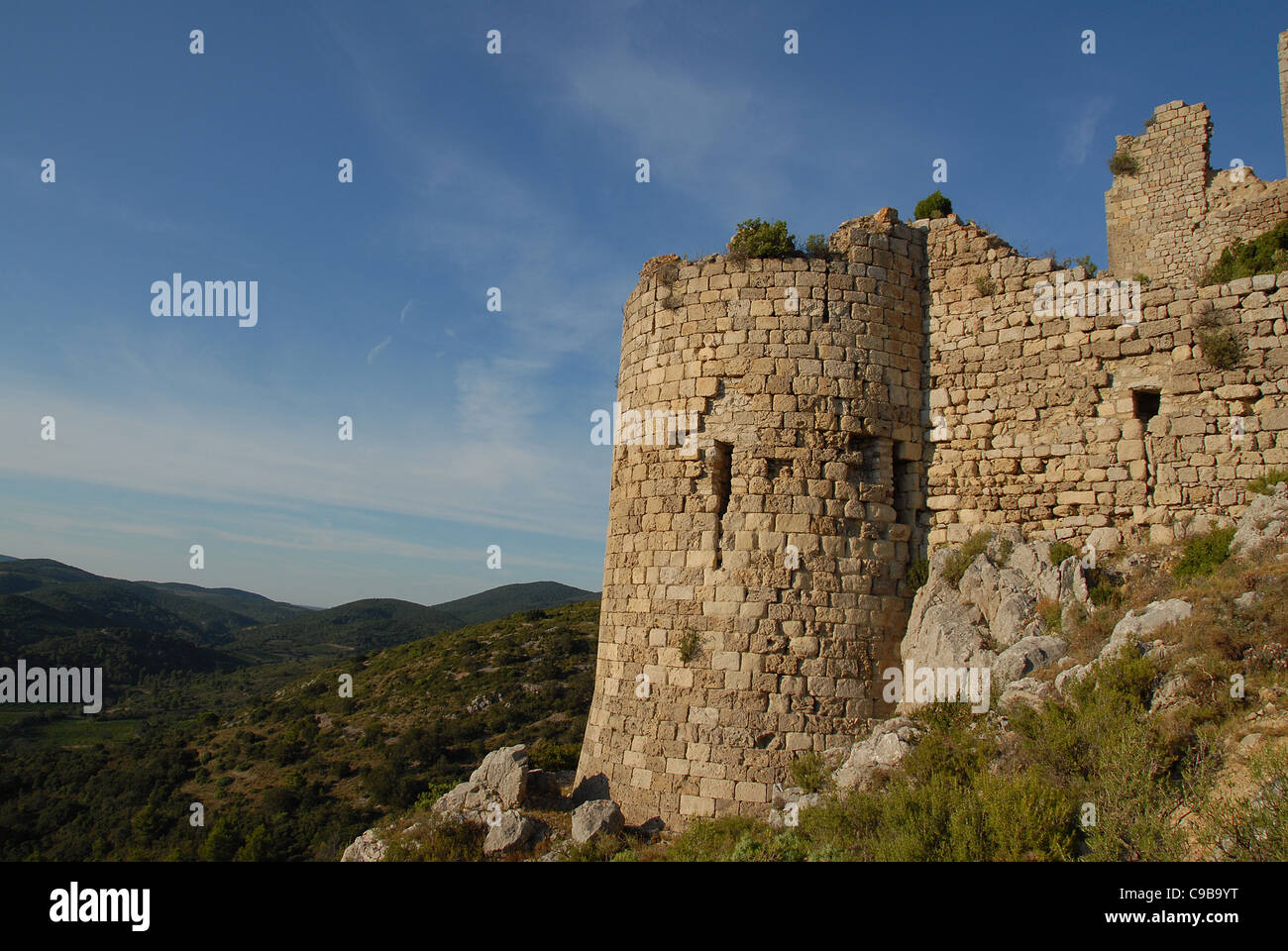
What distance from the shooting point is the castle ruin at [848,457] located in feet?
27.7

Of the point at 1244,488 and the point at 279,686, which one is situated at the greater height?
the point at 1244,488

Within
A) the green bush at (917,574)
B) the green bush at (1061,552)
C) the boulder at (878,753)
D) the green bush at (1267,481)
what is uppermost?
the green bush at (1267,481)

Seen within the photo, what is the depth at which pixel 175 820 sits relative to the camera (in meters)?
23.0

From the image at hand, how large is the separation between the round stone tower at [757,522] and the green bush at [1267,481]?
3.30 meters

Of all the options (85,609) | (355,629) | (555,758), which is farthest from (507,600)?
(555,758)

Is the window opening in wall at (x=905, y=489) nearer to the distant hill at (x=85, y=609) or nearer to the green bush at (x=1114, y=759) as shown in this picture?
the green bush at (x=1114, y=759)

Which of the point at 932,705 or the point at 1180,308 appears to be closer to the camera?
the point at 932,705

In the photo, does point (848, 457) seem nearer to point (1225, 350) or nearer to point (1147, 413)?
point (1147, 413)

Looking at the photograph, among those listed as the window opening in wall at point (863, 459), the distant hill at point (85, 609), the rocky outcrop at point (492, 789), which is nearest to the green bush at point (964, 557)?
the window opening in wall at point (863, 459)

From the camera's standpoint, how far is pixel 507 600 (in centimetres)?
7775

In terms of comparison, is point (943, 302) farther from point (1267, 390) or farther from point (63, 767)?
point (63, 767)

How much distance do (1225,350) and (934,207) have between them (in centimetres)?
587

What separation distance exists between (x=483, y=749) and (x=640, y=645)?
14.3 meters

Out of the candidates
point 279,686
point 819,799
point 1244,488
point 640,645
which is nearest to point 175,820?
point 279,686
